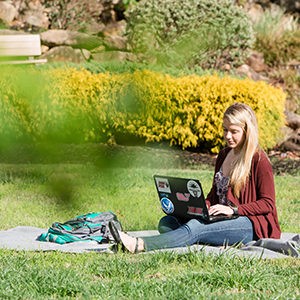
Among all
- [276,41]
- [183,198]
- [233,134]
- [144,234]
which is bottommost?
[276,41]

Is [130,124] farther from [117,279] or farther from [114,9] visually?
[117,279]

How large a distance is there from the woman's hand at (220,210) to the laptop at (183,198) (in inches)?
0.9

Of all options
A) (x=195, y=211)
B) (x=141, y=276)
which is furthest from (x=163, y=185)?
(x=141, y=276)

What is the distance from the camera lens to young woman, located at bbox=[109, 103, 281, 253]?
14.5ft

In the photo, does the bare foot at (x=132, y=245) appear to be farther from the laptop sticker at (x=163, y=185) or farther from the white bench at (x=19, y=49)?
the white bench at (x=19, y=49)

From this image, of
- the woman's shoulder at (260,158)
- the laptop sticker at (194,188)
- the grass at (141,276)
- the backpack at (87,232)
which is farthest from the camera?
the backpack at (87,232)

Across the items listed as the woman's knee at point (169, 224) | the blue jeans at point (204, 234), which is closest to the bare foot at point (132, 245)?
the blue jeans at point (204, 234)

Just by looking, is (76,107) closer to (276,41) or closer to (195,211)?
(195,211)

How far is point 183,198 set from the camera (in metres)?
4.47

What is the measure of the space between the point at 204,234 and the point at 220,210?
17cm

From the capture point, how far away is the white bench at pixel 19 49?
0.92m

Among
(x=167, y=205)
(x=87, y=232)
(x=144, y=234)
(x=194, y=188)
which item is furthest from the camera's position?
(x=144, y=234)

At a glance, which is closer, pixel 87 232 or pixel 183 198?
pixel 183 198

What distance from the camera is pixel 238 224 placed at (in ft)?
14.7
